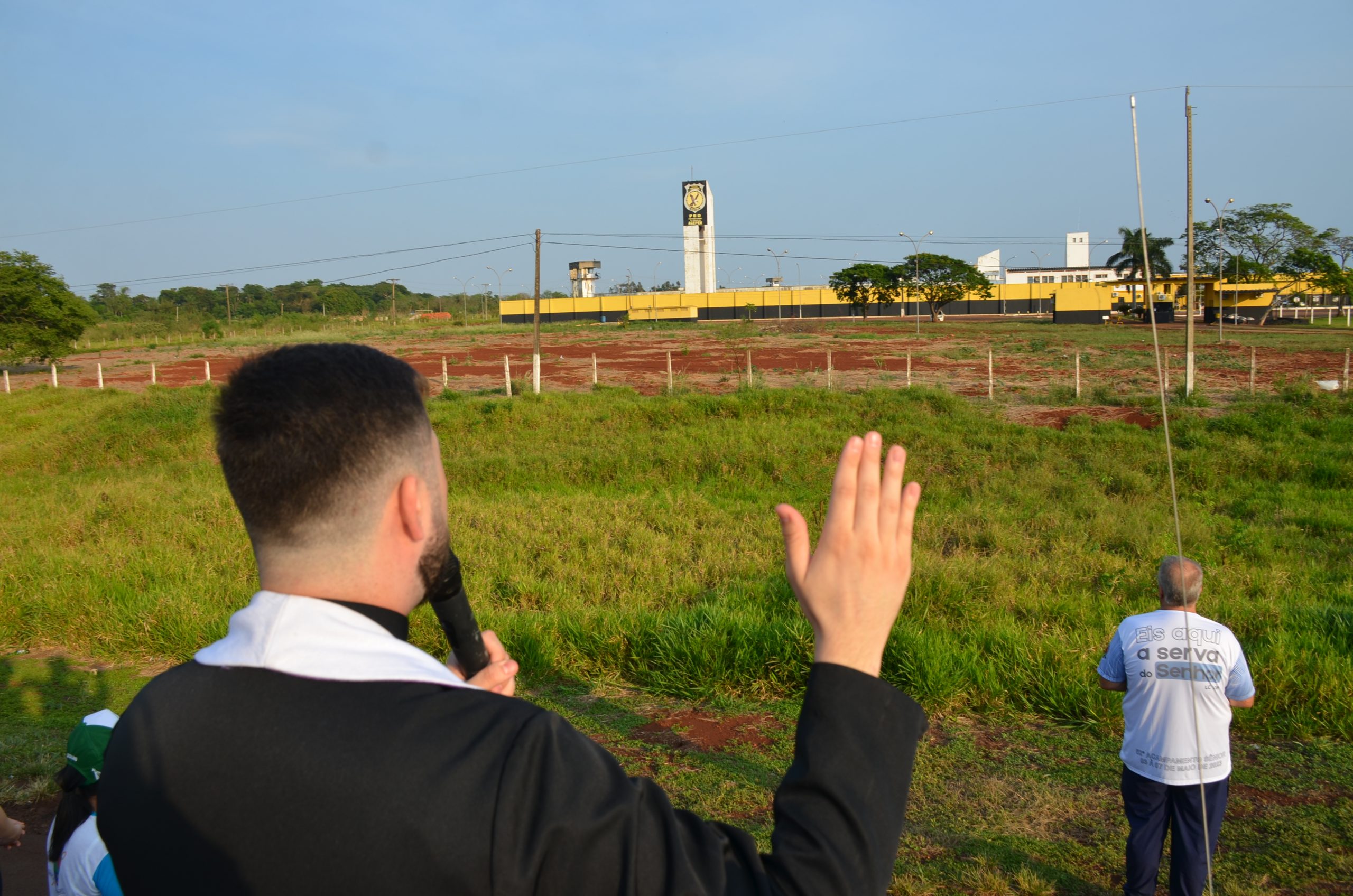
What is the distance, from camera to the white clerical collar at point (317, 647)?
109 cm

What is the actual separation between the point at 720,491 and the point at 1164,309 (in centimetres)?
5383

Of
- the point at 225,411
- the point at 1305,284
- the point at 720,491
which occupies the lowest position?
the point at 720,491

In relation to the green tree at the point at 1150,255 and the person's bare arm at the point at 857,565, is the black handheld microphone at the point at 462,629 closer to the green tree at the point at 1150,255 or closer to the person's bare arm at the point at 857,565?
the person's bare arm at the point at 857,565

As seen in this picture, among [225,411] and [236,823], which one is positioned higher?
[225,411]

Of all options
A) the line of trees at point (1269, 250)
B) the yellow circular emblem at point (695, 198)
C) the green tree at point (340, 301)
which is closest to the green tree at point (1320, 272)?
the line of trees at point (1269, 250)

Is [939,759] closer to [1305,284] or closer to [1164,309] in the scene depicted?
[1164,309]

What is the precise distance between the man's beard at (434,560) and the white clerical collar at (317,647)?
0.15 metres

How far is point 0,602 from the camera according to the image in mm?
7949

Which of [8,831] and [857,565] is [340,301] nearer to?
[8,831]

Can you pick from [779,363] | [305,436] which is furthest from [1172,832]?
[779,363]

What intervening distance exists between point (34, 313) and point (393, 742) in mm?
48567

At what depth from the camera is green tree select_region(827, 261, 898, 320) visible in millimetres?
77125

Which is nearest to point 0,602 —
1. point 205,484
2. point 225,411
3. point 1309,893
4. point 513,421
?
point 205,484

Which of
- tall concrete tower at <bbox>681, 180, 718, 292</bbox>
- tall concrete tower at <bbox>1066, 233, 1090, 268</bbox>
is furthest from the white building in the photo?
tall concrete tower at <bbox>681, 180, 718, 292</bbox>
